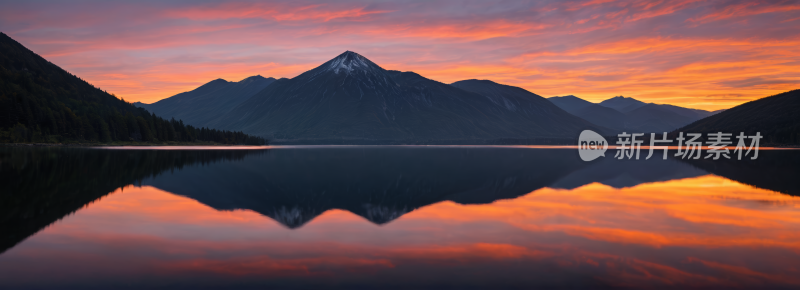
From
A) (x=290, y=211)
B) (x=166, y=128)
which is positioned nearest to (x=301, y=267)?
(x=290, y=211)

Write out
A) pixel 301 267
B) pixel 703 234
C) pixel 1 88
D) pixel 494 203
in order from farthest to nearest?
pixel 1 88 → pixel 494 203 → pixel 703 234 → pixel 301 267

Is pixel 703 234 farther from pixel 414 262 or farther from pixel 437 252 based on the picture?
pixel 414 262

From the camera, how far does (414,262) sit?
1324cm

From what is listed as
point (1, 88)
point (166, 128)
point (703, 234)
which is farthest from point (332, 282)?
point (1, 88)

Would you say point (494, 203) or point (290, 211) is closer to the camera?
point (290, 211)

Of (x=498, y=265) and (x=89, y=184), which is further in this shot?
(x=89, y=184)

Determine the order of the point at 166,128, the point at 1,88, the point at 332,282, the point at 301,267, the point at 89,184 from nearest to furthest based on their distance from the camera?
the point at 332,282
the point at 301,267
the point at 89,184
the point at 1,88
the point at 166,128

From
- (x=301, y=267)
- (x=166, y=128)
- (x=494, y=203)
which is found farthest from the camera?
(x=166, y=128)

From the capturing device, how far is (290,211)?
76.2ft

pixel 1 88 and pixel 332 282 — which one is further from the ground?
pixel 1 88

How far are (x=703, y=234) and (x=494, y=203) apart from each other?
11081 mm

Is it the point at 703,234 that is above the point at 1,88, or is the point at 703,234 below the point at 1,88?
below

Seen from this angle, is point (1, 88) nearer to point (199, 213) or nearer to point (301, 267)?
point (199, 213)

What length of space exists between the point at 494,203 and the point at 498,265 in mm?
14189
